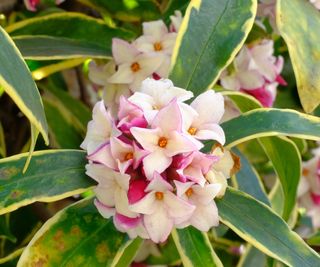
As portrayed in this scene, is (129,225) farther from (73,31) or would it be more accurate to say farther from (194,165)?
(73,31)

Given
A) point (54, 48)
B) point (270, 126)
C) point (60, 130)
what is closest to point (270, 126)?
point (270, 126)

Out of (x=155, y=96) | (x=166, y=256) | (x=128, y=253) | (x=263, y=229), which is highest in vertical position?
(x=155, y=96)

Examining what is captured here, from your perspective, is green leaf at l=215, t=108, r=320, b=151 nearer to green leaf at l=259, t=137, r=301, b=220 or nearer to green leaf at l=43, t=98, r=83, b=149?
green leaf at l=259, t=137, r=301, b=220

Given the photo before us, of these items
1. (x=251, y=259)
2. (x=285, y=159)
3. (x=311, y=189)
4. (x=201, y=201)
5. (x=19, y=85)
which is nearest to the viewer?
(x=19, y=85)

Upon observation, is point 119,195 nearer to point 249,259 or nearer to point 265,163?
point 249,259

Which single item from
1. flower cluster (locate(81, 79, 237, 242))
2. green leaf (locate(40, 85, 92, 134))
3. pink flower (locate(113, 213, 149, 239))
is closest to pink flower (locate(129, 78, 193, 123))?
flower cluster (locate(81, 79, 237, 242))

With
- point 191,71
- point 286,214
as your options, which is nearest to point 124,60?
point 191,71

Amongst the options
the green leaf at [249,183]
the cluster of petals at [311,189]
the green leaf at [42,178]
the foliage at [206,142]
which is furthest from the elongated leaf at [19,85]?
the cluster of petals at [311,189]

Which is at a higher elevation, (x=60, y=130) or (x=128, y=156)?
(x=128, y=156)
